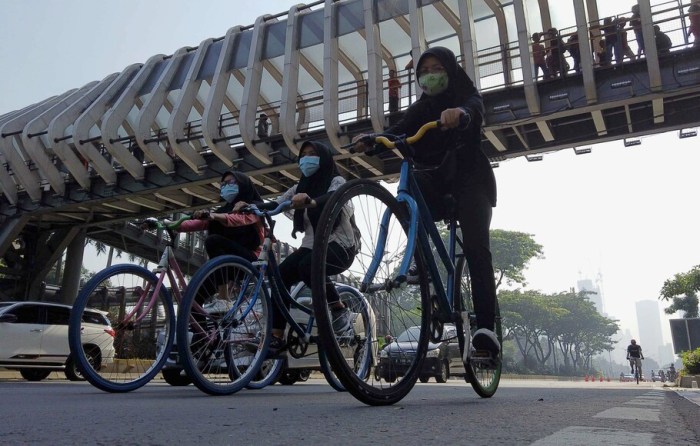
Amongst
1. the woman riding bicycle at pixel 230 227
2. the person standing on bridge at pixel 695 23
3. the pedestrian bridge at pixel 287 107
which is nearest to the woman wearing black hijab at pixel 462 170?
the woman riding bicycle at pixel 230 227

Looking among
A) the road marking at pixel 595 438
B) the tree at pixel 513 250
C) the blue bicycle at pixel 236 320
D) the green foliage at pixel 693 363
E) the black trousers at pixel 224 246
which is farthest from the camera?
the tree at pixel 513 250

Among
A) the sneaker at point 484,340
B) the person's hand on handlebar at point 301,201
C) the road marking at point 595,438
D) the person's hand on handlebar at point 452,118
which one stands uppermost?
the person's hand on handlebar at point 452,118

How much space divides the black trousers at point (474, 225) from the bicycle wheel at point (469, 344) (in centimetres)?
9

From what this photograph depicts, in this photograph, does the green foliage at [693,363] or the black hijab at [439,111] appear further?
the green foliage at [693,363]

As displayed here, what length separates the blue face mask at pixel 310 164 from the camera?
14.4 feet

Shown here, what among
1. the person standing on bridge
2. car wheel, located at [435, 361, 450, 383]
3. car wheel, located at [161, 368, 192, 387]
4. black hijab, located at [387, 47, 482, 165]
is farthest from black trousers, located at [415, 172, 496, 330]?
the person standing on bridge

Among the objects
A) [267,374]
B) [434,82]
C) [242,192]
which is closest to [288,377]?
[267,374]

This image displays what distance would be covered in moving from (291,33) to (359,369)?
48.3 feet

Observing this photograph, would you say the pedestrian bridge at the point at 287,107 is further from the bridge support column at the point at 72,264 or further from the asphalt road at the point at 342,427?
the asphalt road at the point at 342,427

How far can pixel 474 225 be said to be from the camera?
3262mm

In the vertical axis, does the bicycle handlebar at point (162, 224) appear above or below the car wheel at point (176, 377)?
above

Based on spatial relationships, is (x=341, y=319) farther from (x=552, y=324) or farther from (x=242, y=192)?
(x=552, y=324)

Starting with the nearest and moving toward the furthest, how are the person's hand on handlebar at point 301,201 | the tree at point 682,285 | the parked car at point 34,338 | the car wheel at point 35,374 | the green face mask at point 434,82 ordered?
1. the green face mask at point 434,82
2. the person's hand on handlebar at point 301,201
3. the parked car at point 34,338
4. the car wheel at point 35,374
5. the tree at point 682,285

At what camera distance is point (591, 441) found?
1.50 metres
